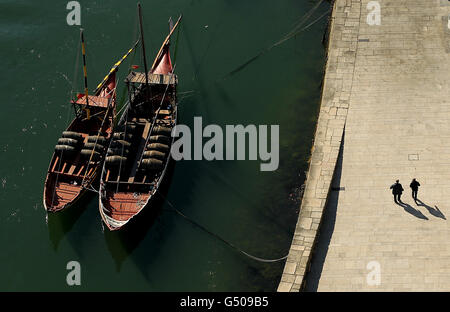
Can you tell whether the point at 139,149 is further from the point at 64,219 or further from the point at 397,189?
the point at 397,189

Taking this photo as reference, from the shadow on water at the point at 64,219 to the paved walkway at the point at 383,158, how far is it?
1288 centimetres

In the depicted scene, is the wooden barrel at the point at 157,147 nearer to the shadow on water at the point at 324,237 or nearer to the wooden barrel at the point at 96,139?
the wooden barrel at the point at 96,139

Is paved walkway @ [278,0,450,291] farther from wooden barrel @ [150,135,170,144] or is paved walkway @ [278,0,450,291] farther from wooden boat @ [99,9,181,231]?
wooden boat @ [99,9,181,231]

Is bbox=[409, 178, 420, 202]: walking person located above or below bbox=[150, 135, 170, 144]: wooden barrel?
below

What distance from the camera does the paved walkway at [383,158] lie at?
33688 millimetres

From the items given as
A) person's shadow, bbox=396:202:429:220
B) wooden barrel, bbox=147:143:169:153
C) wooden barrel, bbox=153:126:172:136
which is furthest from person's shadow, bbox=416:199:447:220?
wooden barrel, bbox=153:126:172:136

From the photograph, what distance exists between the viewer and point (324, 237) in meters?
35.2

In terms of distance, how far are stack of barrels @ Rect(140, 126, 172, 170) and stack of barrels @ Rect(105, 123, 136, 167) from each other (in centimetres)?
119

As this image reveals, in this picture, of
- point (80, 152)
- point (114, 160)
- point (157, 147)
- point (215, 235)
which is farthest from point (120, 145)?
point (215, 235)

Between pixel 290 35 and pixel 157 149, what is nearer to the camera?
pixel 157 149

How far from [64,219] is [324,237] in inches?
589

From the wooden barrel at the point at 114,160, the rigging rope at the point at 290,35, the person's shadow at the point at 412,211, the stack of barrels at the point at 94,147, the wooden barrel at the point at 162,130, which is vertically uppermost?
the rigging rope at the point at 290,35

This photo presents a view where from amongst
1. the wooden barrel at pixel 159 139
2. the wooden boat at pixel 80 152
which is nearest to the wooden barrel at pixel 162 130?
the wooden barrel at pixel 159 139

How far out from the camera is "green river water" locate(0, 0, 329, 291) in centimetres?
3697
